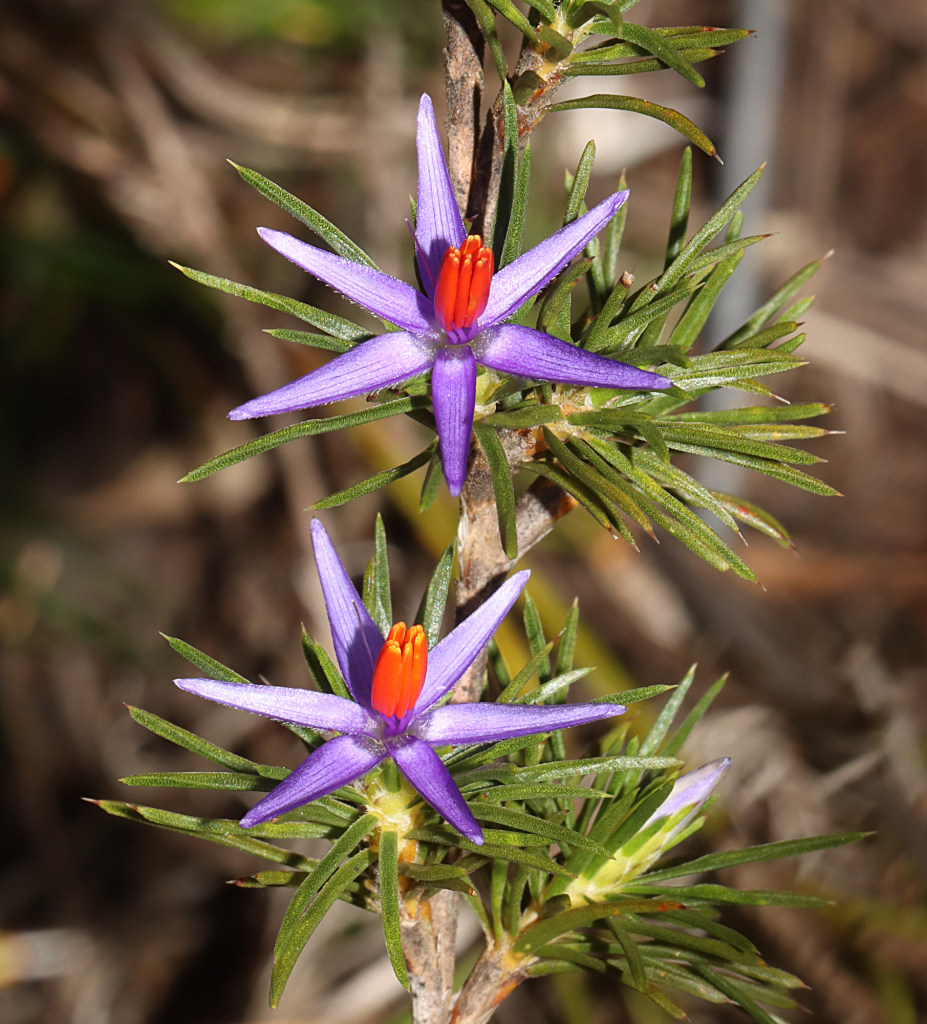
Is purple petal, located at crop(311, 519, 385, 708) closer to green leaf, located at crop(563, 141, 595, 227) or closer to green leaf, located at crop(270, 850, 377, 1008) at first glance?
green leaf, located at crop(270, 850, 377, 1008)

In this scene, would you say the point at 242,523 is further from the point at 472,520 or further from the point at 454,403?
the point at 454,403

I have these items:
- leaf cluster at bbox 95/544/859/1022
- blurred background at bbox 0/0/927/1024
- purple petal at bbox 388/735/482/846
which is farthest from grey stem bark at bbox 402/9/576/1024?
blurred background at bbox 0/0/927/1024

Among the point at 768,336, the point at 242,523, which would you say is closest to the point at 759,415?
the point at 768,336

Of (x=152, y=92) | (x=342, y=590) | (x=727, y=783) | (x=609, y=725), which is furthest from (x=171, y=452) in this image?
(x=342, y=590)

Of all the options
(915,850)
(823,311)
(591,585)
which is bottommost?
(915,850)

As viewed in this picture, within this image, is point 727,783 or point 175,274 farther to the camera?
point 175,274

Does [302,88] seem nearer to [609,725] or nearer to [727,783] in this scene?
[609,725]
